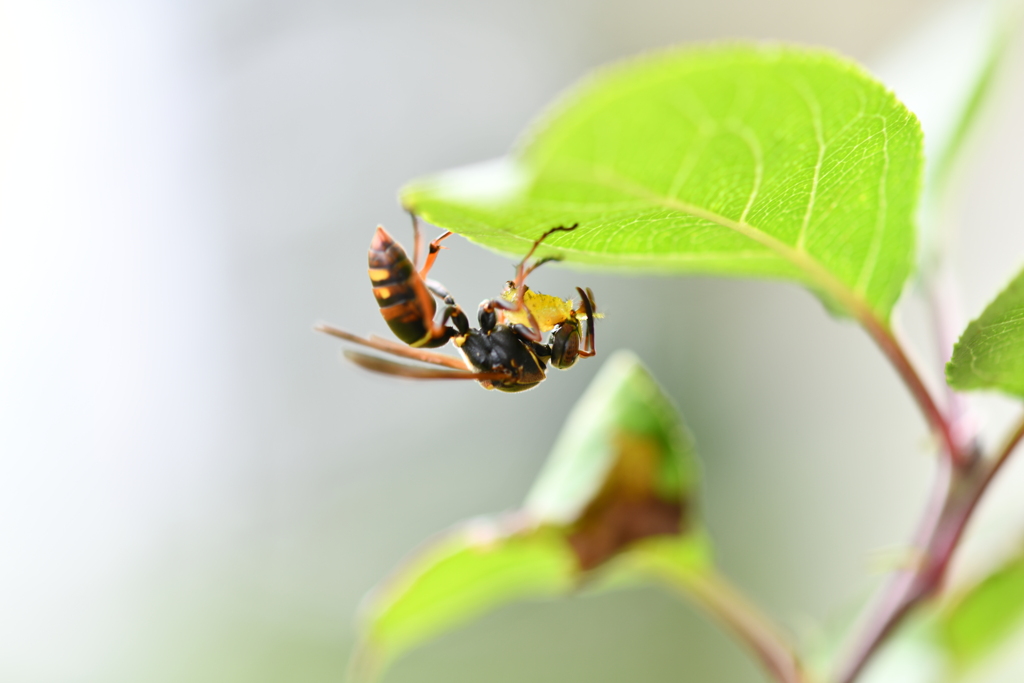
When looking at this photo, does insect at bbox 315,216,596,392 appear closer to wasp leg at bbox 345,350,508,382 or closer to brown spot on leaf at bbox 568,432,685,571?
wasp leg at bbox 345,350,508,382

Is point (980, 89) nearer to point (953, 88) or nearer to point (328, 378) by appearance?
point (953, 88)

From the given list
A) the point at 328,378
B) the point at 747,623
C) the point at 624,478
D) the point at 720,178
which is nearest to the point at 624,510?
the point at 624,478

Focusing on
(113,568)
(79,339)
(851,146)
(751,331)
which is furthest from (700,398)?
(851,146)

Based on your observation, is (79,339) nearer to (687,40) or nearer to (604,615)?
(604,615)

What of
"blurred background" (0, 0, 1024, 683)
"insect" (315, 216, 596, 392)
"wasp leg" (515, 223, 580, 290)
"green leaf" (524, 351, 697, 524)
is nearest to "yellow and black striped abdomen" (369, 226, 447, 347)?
"insect" (315, 216, 596, 392)

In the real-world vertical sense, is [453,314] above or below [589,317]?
above

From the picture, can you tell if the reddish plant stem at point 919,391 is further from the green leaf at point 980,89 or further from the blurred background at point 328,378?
the blurred background at point 328,378
